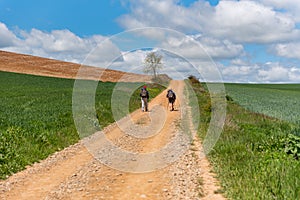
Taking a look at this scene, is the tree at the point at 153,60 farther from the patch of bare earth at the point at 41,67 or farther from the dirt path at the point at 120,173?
the patch of bare earth at the point at 41,67

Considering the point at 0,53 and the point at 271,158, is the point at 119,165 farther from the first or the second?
the point at 0,53

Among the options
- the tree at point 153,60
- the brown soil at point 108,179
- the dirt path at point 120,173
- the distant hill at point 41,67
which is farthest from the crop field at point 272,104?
the distant hill at point 41,67

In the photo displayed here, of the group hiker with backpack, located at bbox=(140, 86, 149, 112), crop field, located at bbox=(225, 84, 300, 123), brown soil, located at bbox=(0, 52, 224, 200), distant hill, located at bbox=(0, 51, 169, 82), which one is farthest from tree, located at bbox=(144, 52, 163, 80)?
distant hill, located at bbox=(0, 51, 169, 82)

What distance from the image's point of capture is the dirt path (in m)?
7.91

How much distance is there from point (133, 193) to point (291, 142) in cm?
557

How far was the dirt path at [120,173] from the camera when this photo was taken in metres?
7.91

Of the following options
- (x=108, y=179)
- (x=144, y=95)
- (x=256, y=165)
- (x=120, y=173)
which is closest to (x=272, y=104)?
(x=144, y=95)

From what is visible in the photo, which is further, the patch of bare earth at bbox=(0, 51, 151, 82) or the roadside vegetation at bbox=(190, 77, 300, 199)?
the patch of bare earth at bbox=(0, 51, 151, 82)

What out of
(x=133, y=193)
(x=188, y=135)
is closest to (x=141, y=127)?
(x=188, y=135)

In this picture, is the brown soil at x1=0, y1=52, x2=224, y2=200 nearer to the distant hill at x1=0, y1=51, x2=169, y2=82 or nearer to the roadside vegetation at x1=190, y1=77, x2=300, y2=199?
the roadside vegetation at x1=190, y1=77, x2=300, y2=199

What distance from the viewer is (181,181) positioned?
8656 millimetres

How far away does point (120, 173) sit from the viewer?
9523 mm

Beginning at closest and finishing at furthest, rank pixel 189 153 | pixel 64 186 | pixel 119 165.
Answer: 1. pixel 64 186
2. pixel 119 165
3. pixel 189 153

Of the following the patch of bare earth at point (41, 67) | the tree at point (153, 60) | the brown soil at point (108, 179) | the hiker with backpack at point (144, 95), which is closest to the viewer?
the brown soil at point (108, 179)
